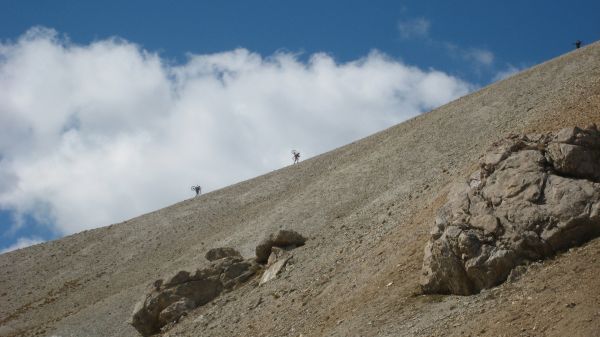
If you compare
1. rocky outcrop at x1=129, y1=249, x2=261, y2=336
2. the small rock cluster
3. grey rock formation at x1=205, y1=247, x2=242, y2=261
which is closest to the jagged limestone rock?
the small rock cluster

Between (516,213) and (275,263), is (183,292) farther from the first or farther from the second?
(516,213)

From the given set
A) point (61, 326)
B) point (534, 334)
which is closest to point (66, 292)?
point (61, 326)

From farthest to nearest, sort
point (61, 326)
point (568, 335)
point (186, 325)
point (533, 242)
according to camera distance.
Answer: point (61, 326), point (186, 325), point (533, 242), point (568, 335)

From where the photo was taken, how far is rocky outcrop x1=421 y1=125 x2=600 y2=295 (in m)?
15.5

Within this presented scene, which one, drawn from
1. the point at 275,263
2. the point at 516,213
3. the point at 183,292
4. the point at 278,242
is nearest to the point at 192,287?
the point at 183,292

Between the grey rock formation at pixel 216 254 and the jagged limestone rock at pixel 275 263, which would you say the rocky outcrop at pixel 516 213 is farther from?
the grey rock formation at pixel 216 254

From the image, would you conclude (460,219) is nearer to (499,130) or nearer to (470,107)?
(499,130)

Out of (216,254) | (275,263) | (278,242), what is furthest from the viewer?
(216,254)

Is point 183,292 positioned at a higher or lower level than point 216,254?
lower

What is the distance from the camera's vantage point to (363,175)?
147 feet

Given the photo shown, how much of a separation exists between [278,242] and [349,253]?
4925 mm

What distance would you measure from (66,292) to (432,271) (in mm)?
34864

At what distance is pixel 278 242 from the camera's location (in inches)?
1141

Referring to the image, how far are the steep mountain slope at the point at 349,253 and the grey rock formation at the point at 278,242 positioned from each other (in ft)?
3.00
